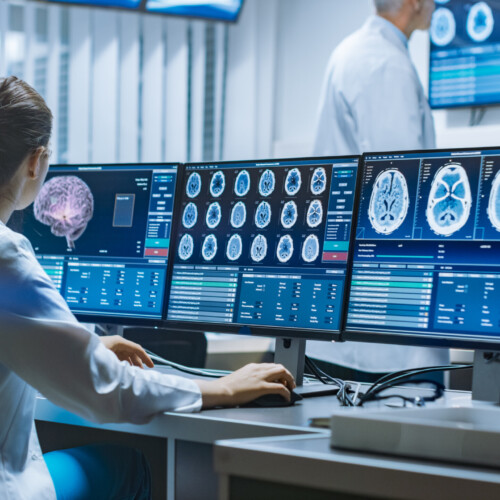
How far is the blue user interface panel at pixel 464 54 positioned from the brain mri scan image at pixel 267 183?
2.15 metres

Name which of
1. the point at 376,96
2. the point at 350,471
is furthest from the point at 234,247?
the point at 376,96

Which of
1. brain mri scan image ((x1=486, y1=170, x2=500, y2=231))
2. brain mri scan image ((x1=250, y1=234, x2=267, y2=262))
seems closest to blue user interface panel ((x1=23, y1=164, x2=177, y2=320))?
brain mri scan image ((x1=250, y1=234, x2=267, y2=262))

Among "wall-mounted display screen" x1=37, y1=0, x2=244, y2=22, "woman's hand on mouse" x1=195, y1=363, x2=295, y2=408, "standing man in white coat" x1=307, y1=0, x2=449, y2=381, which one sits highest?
"wall-mounted display screen" x1=37, y1=0, x2=244, y2=22

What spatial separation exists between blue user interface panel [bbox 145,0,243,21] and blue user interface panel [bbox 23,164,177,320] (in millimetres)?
2036

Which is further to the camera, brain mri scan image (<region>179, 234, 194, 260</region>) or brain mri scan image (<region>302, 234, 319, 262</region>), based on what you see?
brain mri scan image (<region>179, 234, 194, 260</region>)

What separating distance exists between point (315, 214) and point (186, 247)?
0.31m

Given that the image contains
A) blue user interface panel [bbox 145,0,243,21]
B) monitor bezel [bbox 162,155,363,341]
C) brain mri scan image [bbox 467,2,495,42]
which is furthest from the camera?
blue user interface panel [bbox 145,0,243,21]

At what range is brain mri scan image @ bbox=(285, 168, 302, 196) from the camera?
1.77 meters

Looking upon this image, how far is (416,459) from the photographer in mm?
1001

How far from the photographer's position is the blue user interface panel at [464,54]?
144 inches

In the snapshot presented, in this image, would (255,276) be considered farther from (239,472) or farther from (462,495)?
(462,495)

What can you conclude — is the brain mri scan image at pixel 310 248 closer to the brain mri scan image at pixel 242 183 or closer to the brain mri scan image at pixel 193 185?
the brain mri scan image at pixel 242 183

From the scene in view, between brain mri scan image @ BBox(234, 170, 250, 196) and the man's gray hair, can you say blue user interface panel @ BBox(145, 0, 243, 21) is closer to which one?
the man's gray hair

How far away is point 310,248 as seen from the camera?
1.73m
